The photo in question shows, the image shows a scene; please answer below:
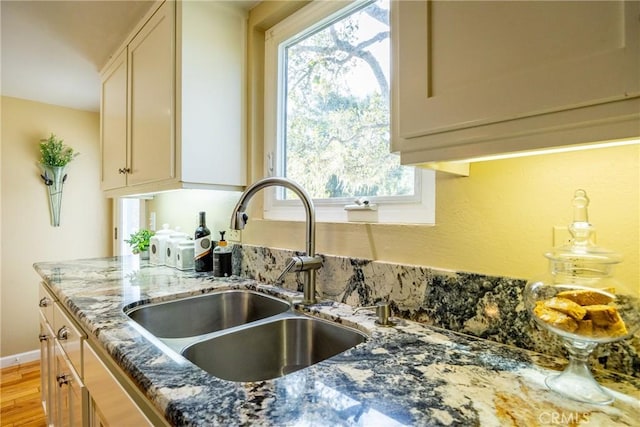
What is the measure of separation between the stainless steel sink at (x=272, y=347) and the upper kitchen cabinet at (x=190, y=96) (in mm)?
729

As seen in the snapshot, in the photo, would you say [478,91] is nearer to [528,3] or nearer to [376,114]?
[528,3]

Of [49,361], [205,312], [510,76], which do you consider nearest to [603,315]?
[510,76]

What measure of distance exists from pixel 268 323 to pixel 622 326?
2.54 ft

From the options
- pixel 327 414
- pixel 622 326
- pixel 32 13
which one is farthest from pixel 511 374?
pixel 32 13

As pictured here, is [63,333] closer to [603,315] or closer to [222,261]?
[222,261]

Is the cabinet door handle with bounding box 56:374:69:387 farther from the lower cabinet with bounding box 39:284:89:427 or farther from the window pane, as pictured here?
the window pane

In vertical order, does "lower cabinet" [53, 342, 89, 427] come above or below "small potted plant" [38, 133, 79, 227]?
below

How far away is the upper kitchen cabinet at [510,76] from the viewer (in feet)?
1.38

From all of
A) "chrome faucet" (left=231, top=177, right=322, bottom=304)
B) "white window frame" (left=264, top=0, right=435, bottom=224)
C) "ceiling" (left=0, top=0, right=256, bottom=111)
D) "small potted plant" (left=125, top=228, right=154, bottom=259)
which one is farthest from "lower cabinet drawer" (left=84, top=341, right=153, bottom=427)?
"ceiling" (left=0, top=0, right=256, bottom=111)

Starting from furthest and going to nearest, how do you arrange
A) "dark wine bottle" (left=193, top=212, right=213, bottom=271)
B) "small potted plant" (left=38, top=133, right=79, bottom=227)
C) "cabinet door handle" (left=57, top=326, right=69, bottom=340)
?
"small potted plant" (left=38, top=133, right=79, bottom=227) → "dark wine bottle" (left=193, top=212, right=213, bottom=271) → "cabinet door handle" (left=57, top=326, right=69, bottom=340)

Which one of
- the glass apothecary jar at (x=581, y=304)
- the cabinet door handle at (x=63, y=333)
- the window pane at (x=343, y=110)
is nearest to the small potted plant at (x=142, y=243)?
the cabinet door handle at (x=63, y=333)

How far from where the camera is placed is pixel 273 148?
148cm

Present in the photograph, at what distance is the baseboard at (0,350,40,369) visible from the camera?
2619 mm

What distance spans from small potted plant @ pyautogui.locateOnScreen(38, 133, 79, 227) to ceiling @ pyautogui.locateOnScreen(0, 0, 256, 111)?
0.42 metres
